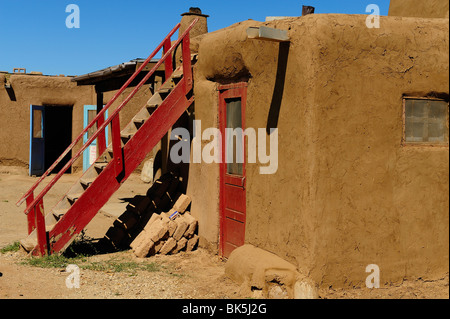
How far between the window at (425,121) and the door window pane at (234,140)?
2.14m

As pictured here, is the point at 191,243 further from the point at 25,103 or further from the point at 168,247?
the point at 25,103

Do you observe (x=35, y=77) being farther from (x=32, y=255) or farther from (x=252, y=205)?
(x=252, y=205)

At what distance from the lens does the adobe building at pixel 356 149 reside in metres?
5.75

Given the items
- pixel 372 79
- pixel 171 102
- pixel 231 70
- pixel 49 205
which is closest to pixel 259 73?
pixel 231 70

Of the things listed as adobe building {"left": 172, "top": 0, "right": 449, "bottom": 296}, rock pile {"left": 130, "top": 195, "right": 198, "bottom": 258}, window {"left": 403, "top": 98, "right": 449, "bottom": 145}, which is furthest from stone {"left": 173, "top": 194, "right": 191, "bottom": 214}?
window {"left": 403, "top": 98, "right": 449, "bottom": 145}

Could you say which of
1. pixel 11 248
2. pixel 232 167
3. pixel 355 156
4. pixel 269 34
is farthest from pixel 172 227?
pixel 269 34

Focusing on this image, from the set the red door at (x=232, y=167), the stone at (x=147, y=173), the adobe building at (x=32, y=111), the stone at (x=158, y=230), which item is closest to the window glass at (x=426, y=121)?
the red door at (x=232, y=167)

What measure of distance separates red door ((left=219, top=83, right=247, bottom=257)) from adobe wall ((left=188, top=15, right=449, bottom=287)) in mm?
866

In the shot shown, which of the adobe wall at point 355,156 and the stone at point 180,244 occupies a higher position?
the adobe wall at point 355,156

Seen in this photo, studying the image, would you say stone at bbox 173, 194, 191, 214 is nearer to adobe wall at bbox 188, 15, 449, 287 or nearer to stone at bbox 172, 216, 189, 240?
stone at bbox 172, 216, 189, 240

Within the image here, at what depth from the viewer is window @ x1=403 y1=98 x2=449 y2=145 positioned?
6121 mm

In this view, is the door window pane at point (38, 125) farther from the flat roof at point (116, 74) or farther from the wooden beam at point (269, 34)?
the wooden beam at point (269, 34)

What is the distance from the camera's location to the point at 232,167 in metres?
7.59

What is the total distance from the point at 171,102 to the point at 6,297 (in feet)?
12.1
